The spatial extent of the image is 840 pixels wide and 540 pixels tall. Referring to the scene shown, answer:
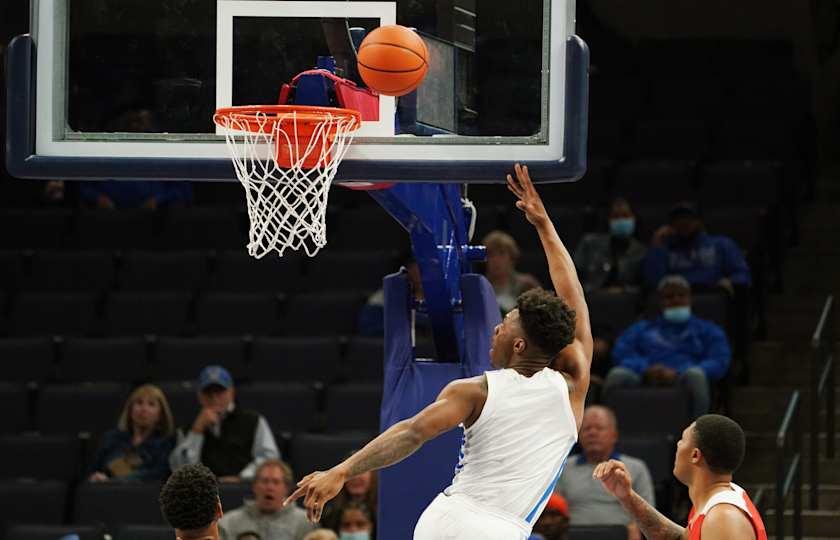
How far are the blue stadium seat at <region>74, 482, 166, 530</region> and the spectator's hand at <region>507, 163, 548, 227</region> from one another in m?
4.18

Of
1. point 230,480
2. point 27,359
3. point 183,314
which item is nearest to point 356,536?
point 230,480

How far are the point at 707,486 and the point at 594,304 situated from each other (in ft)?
18.0

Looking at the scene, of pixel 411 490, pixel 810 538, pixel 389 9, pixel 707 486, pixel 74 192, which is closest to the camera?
pixel 707 486

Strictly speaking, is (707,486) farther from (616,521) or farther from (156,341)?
(156,341)

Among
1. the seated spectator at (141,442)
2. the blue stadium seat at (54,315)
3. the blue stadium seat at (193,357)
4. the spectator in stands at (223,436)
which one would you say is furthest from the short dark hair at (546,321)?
the blue stadium seat at (54,315)

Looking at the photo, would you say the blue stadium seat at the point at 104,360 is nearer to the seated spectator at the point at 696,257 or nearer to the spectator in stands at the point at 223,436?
the spectator in stands at the point at 223,436

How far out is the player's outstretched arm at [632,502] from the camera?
5.11 metres

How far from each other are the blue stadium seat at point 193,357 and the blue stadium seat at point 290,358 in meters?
0.10

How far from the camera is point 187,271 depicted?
11.7m

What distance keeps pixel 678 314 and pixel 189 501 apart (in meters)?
5.69

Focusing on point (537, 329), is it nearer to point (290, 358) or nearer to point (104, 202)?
point (290, 358)

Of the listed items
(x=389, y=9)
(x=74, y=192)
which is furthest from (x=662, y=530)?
(x=74, y=192)

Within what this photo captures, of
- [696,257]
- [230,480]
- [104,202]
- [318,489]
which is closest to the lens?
[318,489]

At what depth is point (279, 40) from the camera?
225 inches
